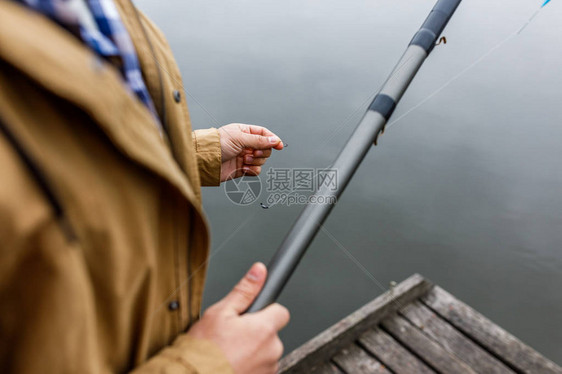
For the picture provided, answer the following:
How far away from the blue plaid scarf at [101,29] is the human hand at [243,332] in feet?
0.98

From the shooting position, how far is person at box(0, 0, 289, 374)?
0.29m

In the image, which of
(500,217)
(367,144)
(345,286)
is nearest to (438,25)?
(367,144)

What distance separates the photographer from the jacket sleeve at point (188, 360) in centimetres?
43

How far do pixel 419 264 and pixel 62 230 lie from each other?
8.96 ft

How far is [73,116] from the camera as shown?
13.0 inches

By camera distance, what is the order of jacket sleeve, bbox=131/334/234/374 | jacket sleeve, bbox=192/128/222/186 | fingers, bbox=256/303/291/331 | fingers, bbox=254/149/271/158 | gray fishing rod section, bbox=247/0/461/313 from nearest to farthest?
jacket sleeve, bbox=131/334/234/374
fingers, bbox=256/303/291/331
gray fishing rod section, bbox=247/0/461/313
jacket sleeve, bbox=192/128/222/186
fingers, bbox=254/149/271/158

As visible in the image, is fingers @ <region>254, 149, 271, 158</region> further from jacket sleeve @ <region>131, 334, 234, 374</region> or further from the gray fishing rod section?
jacket sleeve @ <region>131, 334, 234, 374</region>

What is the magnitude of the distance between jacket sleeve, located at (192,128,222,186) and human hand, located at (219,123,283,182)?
0.16 feet

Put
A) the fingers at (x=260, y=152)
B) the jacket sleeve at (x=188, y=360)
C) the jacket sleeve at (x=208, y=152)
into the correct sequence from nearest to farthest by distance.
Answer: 1. the jacket sleeve at (x=188, y=360)
2. the jacket sleeve at (x=208, y=152)
3. the fingers at (x=260, y=152)

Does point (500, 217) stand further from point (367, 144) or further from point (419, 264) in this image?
point (367, 144)

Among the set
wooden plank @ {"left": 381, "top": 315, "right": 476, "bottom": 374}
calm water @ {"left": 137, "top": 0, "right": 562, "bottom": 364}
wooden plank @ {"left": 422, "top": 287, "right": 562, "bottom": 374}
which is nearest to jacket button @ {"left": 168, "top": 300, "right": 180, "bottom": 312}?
wooden plank @ {"left": 381, "top": 315, "right": 476, "bottom": 374}

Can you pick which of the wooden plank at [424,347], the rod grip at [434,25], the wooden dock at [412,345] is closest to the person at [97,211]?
the rod grip at [434,25]

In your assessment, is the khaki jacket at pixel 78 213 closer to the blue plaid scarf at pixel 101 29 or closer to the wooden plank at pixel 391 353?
the blue plaid scarf at pixel 101 29

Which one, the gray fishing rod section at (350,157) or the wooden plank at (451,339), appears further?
the wooden plank at (451,339)
